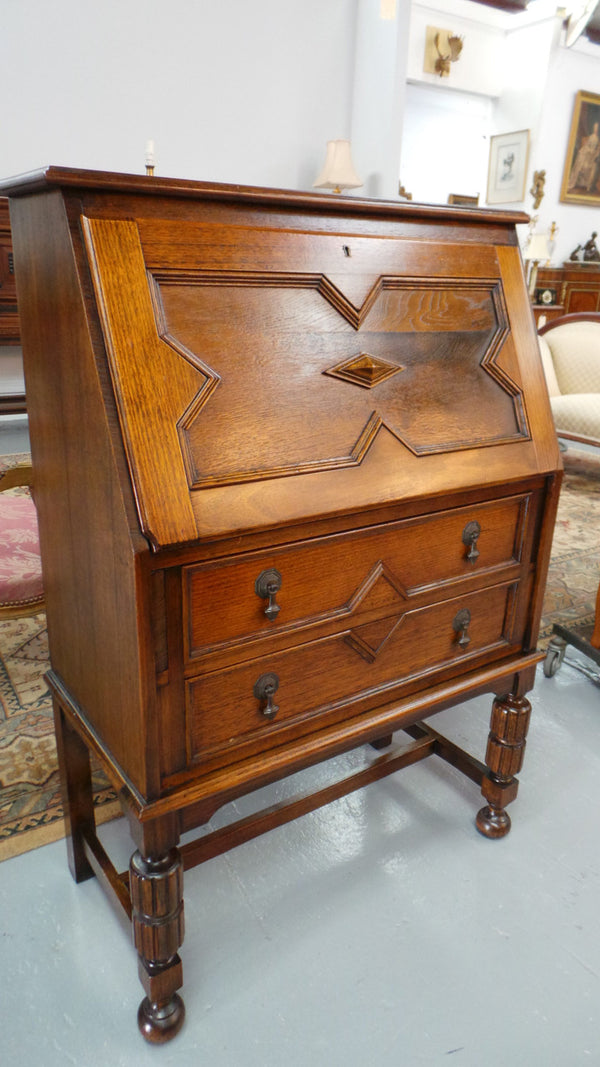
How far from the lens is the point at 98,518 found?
1174mm

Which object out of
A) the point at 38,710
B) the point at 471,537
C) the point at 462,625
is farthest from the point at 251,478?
the point at 38,710

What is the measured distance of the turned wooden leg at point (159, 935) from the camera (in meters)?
1.29

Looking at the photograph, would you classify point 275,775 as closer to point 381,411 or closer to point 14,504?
point 381,411

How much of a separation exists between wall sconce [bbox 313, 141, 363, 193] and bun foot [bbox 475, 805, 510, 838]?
5962 millimetres

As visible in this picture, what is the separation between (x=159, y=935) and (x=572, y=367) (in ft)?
17.6

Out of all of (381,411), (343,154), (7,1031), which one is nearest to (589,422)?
(343,154)

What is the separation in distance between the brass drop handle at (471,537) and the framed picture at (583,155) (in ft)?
33.9

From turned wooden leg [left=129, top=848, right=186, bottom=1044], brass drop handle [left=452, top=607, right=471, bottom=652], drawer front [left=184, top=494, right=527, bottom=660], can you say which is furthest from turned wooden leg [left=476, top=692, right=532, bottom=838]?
turned wooden leg [left=129, top=848, right=186, bottom=1044]

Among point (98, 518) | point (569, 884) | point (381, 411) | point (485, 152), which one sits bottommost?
point (569, 884)

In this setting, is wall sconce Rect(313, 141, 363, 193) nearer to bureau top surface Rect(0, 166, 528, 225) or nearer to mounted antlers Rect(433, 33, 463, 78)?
mounted antlers Rect(433, 33, 463, 78)

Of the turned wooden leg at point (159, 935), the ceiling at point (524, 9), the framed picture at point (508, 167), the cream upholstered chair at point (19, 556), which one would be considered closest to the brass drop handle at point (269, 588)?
the turned wooden leg at point (159, 935)

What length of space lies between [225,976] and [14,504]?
1668 mm

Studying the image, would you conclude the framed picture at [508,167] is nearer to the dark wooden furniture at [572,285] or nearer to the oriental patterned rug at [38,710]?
the dark wooden furniture at [572,285]

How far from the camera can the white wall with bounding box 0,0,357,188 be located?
18.1ft
